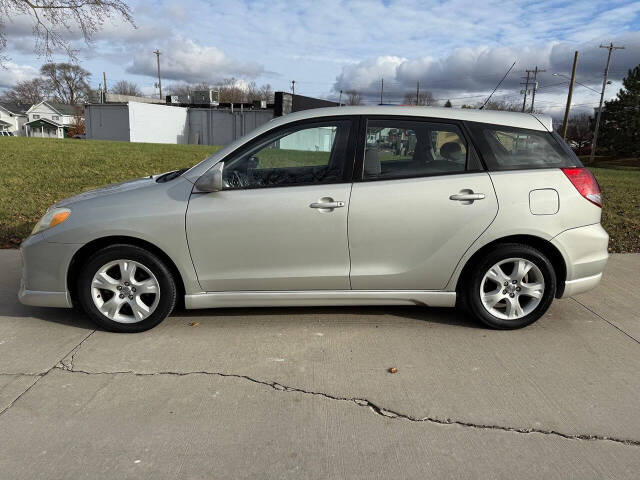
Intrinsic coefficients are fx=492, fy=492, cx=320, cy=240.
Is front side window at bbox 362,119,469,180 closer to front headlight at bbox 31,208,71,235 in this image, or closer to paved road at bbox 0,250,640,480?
paved road at bbox 0,250,640,480

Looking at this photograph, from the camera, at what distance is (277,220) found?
3.61 meters

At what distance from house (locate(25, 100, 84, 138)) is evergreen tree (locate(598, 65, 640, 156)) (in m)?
74.0

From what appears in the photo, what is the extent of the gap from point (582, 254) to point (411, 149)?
1.56 metres

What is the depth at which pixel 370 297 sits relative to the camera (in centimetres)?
381

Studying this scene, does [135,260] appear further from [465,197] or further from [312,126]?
[465,197]

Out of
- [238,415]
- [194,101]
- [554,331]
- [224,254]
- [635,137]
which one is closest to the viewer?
[238,415]

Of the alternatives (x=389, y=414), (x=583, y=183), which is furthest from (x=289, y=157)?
(x=583, y=183)

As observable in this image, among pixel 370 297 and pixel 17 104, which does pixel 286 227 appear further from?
pixel 17 104

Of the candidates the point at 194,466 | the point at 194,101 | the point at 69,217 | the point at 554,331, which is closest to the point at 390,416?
the point at 194,466

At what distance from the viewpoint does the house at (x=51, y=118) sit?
2992 inches

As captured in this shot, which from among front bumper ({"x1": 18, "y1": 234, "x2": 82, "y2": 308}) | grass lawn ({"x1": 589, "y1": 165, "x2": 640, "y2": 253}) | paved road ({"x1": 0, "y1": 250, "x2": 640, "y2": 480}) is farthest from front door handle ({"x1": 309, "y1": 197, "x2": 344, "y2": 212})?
grass lawn ({"x1": 589, "y1": 165, "x2": 640, "y2": 253})

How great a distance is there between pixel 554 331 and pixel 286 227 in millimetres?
2286

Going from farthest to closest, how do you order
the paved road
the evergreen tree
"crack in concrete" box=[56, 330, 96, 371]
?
the evergreen tree < "crack in concrete" box=[56, 330, 96, 371] < the paved road

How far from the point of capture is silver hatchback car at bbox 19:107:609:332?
11.9 feet
